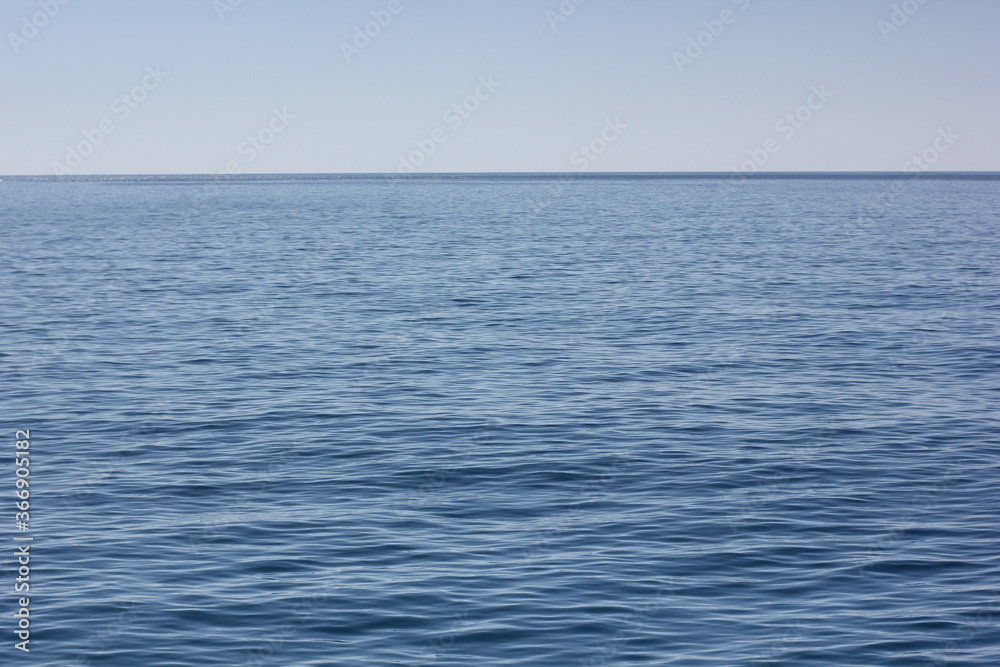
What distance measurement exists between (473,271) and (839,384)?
3418 centimetres

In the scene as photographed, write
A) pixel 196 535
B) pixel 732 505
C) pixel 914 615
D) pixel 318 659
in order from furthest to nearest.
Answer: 1. pixel 732 505
2. pixel 196 535
3. pixel 914 615
4. pixel 318 659

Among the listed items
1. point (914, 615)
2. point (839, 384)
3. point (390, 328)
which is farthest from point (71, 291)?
point (914, 615)

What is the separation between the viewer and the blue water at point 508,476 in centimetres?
1497

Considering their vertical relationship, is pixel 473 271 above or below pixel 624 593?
above

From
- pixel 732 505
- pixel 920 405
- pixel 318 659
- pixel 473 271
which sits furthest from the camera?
pixel 473 271

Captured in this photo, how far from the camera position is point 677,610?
50.6 ft

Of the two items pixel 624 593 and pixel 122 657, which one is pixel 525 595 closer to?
pixel 624 593

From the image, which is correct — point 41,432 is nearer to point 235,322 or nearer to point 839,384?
point 235,322

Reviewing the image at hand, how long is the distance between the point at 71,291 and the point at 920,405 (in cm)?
3877

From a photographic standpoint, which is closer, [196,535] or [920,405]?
[196,535]

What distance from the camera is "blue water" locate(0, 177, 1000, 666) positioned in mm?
14969

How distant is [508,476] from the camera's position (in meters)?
21.9

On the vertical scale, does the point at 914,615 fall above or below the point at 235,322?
below

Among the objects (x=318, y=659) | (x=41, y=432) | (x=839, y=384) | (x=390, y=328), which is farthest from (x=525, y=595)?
(x=390, y=328)
